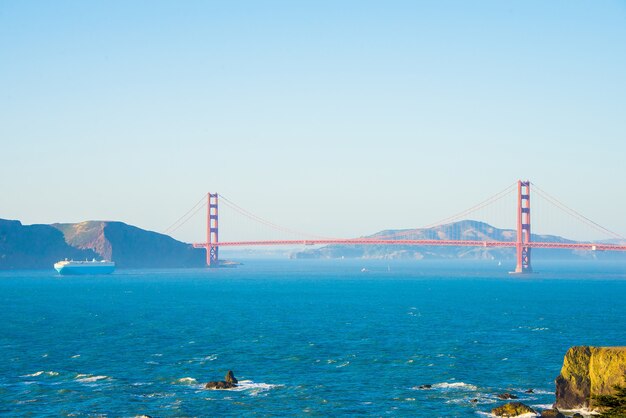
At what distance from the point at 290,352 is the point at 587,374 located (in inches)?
1203

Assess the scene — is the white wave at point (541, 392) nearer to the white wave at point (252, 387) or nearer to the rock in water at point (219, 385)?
the white wave at point (252, 387)

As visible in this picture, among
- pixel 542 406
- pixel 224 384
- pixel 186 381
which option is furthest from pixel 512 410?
pixel 186 381

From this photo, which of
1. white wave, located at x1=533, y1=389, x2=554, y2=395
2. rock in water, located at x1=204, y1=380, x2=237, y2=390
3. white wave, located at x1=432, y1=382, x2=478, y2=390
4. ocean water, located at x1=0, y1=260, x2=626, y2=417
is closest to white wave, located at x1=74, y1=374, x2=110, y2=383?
ocean water, located at x1=0, y1=260, x2=626, y2=417

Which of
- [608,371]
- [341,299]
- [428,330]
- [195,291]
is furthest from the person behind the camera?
[195,291]

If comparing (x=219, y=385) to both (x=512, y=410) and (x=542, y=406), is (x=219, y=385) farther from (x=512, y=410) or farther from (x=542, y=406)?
(x=542, y=406)

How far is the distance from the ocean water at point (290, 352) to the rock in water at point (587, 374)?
2239mm

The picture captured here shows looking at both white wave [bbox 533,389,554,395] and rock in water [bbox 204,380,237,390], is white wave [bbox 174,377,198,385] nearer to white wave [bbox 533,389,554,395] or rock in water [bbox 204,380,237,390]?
rock in water [bbox 204,380,237,390]

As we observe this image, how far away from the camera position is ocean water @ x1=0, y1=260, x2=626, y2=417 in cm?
5209

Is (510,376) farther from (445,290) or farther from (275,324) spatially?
(445,290)

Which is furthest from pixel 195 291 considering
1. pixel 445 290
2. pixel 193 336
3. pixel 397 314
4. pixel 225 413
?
pixel 225 413

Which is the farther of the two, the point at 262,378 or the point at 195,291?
the point at 195,291

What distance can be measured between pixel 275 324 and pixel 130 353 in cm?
2774

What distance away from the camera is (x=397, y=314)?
4343 inches

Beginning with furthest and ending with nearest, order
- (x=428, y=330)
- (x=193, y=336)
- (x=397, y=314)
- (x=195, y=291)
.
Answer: (x=195, y=291) → (x=397, y=314) → (x=428, y=330) → (x=193, y=336)
